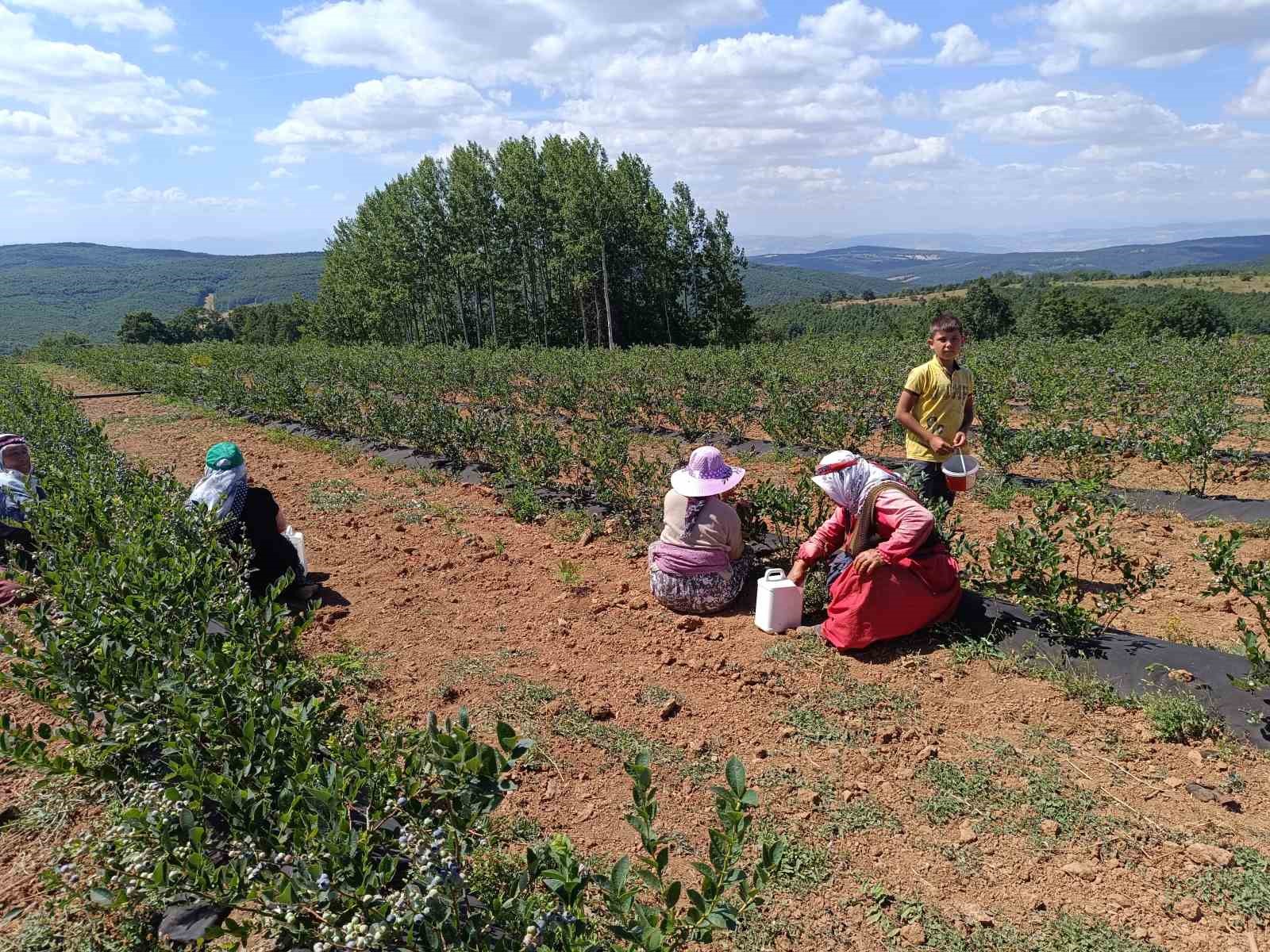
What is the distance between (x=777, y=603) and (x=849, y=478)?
0.83m

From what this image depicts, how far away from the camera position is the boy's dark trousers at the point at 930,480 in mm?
4543

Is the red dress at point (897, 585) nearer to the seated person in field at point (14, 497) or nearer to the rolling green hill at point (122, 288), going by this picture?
the seated person in field at point (14, 497)

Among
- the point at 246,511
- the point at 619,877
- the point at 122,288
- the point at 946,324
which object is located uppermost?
the point at 122,288

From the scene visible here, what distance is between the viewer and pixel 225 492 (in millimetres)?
4262

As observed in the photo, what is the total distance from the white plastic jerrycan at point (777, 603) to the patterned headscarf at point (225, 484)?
3.04 metres

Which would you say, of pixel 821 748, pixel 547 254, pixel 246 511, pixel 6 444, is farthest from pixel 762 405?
pixel 547 254

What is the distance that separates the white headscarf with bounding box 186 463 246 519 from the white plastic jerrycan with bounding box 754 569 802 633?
9.99ft

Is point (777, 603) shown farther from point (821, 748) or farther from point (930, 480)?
point (930, 480)

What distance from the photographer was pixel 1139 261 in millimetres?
189500

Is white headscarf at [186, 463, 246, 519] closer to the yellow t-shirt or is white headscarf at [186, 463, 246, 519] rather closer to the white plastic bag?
the white plastic bag

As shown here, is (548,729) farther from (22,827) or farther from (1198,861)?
(1198,861)

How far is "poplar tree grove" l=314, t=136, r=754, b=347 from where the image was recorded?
100 feet

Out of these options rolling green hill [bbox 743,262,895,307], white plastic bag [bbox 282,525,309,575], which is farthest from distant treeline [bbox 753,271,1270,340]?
rolling green hill [bbox 743,262,895,307]

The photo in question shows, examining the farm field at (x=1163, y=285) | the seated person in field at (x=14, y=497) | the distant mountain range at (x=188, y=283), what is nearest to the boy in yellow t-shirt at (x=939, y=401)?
the seated person in field at (x=14, y=497)
